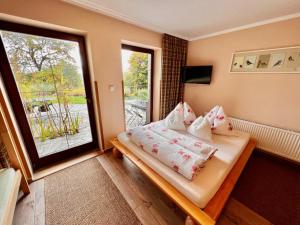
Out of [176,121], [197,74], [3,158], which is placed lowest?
[3,158]

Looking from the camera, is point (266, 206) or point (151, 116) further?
point (151, 116)

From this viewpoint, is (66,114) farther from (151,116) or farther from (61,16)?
(151,116)

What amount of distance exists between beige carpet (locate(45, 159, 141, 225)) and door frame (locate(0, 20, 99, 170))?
0.38 meters

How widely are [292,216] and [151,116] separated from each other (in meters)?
2.78

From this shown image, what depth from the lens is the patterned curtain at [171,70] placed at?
9.53ft

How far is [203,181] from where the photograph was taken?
1260mm

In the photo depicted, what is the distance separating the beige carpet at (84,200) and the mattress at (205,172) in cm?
55

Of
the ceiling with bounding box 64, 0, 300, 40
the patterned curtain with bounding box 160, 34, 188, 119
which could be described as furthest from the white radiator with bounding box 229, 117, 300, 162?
the ceiling with bounding box 64, 0, 300, 40

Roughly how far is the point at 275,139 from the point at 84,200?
3.16 meters

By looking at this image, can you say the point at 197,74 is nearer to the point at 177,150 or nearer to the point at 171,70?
the point at 171,70

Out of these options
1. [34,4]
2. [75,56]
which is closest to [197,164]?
[75,56]

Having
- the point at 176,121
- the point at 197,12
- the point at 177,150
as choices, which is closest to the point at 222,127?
the point at 176,121

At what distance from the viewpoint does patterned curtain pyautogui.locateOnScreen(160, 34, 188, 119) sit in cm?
290

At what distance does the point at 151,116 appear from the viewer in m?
3.47
